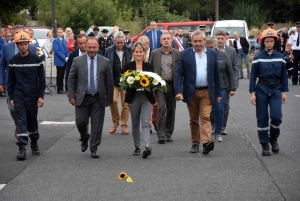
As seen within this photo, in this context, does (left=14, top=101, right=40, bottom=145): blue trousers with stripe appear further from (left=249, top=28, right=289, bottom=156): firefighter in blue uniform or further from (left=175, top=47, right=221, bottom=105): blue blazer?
(left=249, top=28, right=289, bottom=156): firefighter in blue uniform

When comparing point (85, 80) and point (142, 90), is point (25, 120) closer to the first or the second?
point (85, 80)

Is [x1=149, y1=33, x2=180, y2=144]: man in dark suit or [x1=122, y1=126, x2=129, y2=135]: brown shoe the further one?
[x1=122, y1=126, x2=129, y2=135]: brown shoe

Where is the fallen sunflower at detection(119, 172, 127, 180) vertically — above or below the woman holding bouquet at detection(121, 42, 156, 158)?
below

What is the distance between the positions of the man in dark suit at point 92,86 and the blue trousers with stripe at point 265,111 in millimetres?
2333

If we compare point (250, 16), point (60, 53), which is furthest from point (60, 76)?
point (250, 16)

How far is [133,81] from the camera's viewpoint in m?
11.9

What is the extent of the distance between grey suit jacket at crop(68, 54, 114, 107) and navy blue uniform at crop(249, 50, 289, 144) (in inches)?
87.7

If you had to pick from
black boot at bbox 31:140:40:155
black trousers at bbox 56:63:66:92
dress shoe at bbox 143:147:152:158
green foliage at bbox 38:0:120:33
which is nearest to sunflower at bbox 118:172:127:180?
dress shoe at bbox 143:147:152:158

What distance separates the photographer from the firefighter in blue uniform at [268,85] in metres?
11.8

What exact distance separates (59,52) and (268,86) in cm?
1270

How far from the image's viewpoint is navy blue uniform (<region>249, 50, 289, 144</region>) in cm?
1183

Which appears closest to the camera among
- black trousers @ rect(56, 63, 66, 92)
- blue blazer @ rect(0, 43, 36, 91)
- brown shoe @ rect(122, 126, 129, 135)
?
blue blazer @ rect(0, 43, 36, 91)

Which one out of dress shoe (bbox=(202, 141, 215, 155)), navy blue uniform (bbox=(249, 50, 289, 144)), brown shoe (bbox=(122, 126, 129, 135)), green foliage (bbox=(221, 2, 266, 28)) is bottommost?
brown shoe (bbox=(122, 126, 129, 135))

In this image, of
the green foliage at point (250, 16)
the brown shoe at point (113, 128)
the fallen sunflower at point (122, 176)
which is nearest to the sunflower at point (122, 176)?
the fallen sunflower at point (122, 176)
